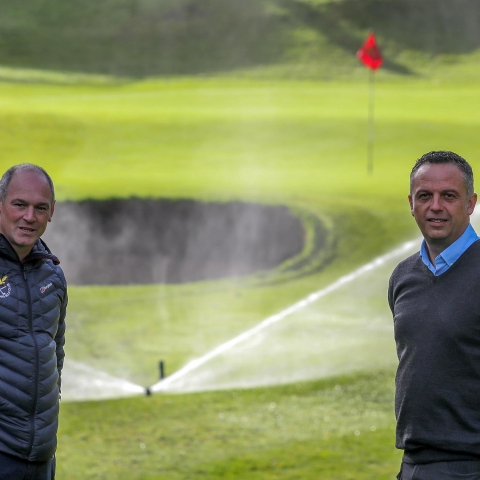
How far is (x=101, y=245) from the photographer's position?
41.9 ft

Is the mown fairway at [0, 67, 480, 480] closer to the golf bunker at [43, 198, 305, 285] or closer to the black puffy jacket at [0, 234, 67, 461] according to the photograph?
the golf bunker at [43, 198, 305, 285]

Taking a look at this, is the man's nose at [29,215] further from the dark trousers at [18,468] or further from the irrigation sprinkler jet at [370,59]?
the irrigation sprinkler jet at [370,59]

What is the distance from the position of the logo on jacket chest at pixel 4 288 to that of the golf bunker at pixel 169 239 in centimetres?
860

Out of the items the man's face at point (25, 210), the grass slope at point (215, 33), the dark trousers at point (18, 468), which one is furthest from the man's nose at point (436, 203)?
the grass slope at point (215, 33)

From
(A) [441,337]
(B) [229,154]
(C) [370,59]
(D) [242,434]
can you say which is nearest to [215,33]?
(B) [229,154]

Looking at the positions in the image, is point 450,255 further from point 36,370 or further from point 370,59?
point 370,59

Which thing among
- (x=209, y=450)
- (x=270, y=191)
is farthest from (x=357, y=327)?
(x=270, y=191)

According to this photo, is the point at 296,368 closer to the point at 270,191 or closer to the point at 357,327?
the point at 357,327

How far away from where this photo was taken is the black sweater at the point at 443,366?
2867 millimetres

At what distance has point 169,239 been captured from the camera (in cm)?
1298

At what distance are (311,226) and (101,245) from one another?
2730mm

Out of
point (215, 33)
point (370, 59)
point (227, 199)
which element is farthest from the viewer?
point (215, 33)

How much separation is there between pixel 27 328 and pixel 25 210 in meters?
0.40

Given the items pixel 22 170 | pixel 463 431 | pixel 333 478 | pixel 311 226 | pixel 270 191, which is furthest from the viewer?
pixel 270 191
